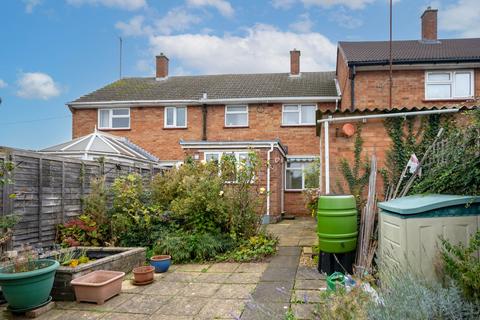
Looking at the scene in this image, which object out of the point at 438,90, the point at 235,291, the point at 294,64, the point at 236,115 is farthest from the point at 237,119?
the point at 235,291

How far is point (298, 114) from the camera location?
16.2 meters

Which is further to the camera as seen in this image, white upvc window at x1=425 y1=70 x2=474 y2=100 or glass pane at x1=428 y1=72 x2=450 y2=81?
glass pane at x1=428 y1=72 x2=450 y2=81

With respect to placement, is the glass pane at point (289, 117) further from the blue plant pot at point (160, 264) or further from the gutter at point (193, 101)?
the blue plant pot at point (160, 264)

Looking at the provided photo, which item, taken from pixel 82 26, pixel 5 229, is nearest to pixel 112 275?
pixel 5 229

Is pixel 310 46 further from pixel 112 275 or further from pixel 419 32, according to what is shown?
pixel 112 275

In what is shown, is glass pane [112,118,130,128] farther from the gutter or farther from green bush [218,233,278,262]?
green bush [218,233,278,262]

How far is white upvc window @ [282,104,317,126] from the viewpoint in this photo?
16078 mm

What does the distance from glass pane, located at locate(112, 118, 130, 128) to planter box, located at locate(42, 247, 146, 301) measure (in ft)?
38.5

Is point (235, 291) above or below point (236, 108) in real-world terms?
below

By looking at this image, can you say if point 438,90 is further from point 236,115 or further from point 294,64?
point 236,115

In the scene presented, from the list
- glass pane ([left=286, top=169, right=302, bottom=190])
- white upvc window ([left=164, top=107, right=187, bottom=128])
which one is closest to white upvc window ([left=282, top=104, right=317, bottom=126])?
glass pane ([left=286, top=169, right=302, bottom=190])

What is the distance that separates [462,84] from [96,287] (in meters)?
13.7

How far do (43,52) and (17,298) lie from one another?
7.96 m

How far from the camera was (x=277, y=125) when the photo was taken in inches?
637
